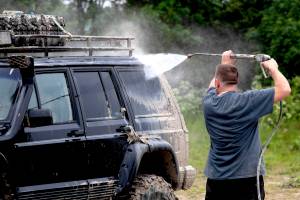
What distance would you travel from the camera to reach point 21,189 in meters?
6.07

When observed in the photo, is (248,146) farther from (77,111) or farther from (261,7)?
(261,7)

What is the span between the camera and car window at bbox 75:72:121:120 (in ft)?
22.4

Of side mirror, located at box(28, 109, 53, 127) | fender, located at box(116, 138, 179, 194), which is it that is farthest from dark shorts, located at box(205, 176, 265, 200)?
side mirror, located at box(28, 109, 53, 127)

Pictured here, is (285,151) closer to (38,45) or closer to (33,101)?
(38,45)

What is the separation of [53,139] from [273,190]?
5.66m

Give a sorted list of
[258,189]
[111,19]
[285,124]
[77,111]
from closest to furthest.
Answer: [258,189]
[77,111]
[285,124]
[111,19]

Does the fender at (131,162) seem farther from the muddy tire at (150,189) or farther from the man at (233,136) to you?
the man at (233,136)

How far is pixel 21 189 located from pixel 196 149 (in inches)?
366

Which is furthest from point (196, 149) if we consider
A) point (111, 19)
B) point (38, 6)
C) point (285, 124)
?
point (111, 19)

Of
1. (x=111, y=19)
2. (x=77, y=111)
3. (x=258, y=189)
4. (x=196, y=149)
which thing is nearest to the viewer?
(x=258, y=189)

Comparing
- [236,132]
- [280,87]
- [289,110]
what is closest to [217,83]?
[236,132]

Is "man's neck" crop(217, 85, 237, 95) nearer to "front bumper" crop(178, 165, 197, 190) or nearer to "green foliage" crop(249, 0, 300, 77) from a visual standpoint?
"front bumper" crop(178, 165, 197, 190)

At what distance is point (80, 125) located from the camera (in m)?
6.64

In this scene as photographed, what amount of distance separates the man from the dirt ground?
189 inches
